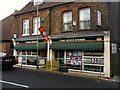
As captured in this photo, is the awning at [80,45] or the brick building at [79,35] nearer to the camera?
the awning at [80,45]

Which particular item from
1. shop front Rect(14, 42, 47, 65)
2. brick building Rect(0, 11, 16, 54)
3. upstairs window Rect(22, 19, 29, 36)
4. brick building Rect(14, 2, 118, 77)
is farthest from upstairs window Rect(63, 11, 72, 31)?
brick building Rect(0, 11, 16, 54)

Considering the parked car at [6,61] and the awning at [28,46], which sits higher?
the awning at [28,46]

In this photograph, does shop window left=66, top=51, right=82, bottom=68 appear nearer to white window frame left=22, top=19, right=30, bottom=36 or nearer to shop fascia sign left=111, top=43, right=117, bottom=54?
shop fascia sign left=111, top=43, right=117, bottom=54

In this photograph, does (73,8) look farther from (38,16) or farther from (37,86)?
(37,86)

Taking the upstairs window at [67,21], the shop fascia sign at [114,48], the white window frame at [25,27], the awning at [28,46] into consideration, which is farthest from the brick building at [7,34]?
the shop fascia sign at [114,48]

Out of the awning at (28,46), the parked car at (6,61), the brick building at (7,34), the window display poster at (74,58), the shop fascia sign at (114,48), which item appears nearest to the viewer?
the shop fascia sign at (114,48)

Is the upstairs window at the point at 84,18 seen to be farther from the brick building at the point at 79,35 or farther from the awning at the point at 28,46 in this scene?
the awning at the point at 28,46

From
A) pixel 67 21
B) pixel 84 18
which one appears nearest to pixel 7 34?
pixel 67 21

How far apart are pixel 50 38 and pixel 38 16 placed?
3.10 metres

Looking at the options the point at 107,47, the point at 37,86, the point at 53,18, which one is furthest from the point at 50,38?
the point at 37,86

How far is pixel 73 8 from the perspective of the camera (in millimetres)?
17750

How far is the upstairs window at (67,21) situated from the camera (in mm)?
18142

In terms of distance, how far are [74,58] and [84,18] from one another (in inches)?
134

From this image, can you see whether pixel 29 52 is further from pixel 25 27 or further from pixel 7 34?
pixel 7 34
